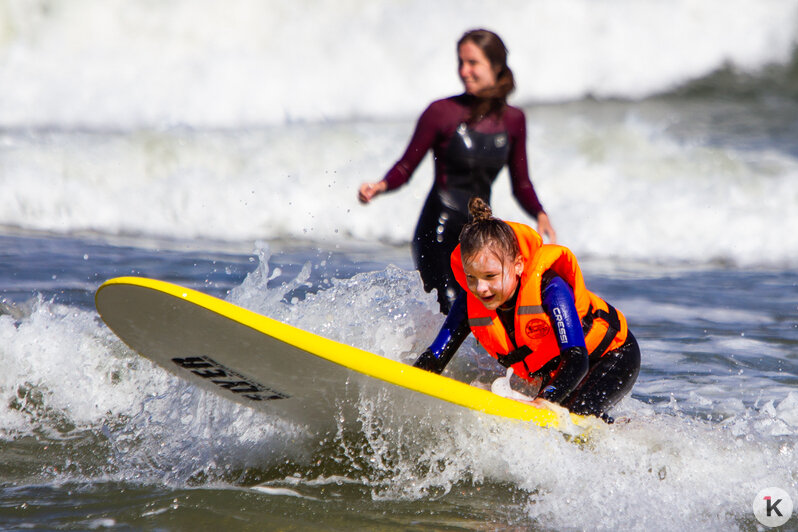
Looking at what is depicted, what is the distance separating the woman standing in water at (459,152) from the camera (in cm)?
404

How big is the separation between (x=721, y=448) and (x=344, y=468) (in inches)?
56.6

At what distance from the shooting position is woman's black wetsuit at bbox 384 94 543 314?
4.07 metres

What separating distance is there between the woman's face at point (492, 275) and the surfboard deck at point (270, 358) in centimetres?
33

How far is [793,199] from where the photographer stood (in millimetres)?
10047

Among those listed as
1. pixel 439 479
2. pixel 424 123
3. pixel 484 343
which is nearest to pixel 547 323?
pixel 484 343

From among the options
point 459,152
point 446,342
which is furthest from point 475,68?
point 446,342

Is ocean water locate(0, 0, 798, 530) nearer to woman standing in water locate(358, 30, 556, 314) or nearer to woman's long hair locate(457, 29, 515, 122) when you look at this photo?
woman standing in water locate(358, 30, 556, 314)

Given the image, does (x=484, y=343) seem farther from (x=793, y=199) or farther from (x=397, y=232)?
(x=793, y=199)

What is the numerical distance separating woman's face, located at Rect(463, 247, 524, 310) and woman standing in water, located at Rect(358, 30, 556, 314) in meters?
0.94

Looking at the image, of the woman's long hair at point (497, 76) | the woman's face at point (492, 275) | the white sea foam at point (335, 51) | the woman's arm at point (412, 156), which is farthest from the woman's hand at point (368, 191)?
the white sea foam at point (335, 51)

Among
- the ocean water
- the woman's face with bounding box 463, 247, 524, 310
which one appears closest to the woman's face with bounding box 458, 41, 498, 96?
the ocean water

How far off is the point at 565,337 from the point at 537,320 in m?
0.12

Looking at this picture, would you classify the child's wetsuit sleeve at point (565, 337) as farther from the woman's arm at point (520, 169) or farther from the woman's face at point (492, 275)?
the woman's arm at point (520, 169)

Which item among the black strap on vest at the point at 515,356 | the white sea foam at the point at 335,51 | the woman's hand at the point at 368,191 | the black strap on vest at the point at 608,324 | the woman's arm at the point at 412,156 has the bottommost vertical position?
the black strap on vest at the point at 515,356
